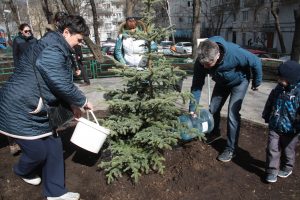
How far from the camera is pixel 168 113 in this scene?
3486 mm

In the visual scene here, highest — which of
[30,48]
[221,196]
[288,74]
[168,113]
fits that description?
[30,48]

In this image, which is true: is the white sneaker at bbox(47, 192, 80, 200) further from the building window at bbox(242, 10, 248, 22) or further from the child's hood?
the building window at bbox(242, 10, 248, 22)

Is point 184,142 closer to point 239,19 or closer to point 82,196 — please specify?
point 82,196

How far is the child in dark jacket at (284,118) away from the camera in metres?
2.98

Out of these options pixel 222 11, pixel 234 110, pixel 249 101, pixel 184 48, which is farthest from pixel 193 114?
pixel 222 11

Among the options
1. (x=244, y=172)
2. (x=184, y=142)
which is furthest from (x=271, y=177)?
(x=184, y=142)

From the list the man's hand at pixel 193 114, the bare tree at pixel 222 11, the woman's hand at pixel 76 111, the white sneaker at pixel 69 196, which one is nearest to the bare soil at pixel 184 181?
the white sneaker at pixel 69 196

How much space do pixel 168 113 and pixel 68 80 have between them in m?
1.28

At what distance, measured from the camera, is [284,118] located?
3.08m

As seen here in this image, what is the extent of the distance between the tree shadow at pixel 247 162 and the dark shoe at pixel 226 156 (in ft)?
0.31

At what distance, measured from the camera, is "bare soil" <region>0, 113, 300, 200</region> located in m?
3.21

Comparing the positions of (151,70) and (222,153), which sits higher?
(151,70)

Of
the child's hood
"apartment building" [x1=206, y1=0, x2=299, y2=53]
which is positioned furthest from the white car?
the child's hood

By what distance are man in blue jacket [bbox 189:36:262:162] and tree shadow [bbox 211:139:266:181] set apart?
14cm
